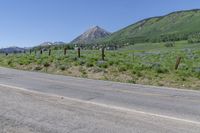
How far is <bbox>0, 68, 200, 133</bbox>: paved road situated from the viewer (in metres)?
8.47

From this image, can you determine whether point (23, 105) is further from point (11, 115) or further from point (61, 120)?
point (61, 120)

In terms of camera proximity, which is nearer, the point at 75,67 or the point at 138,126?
the point at 138,126

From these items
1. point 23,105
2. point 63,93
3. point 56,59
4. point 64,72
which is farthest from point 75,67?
point 23,105

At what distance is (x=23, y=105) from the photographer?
1138 centimetres

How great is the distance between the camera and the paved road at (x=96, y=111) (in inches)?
333

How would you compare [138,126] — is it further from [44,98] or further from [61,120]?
[44,98]

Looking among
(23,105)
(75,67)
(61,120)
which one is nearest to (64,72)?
(75,67)

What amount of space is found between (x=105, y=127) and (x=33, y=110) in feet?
9.46

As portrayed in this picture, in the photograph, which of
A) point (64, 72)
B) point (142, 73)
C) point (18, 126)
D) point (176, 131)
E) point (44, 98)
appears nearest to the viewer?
point (176, 131)

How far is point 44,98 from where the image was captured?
504 inches

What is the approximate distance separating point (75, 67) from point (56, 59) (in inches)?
217

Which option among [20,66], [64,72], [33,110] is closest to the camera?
[33,110]

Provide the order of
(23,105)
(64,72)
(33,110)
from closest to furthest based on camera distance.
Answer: (33,110), (23,105), (64,72)

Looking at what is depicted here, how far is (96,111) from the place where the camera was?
10.3m
